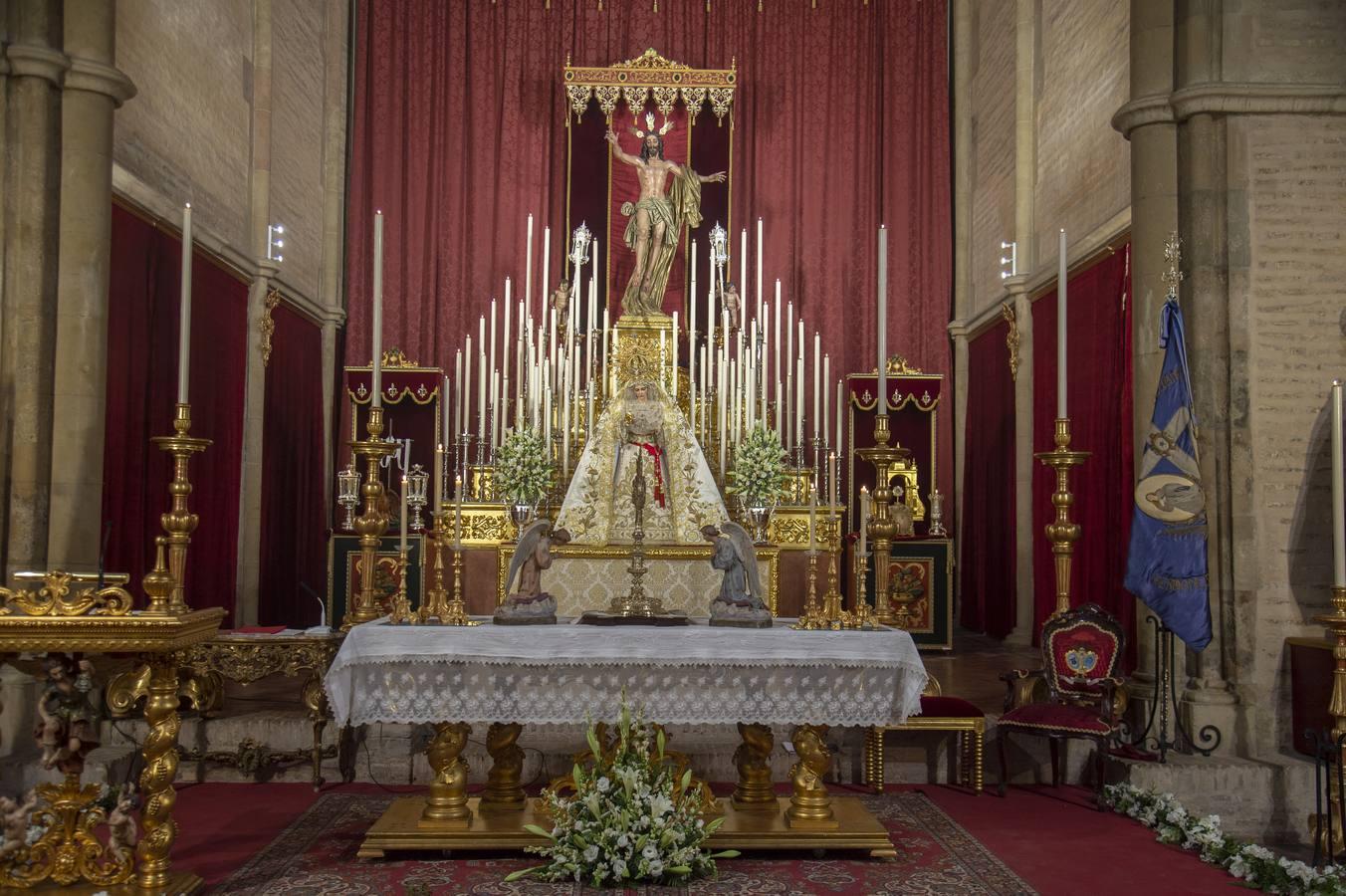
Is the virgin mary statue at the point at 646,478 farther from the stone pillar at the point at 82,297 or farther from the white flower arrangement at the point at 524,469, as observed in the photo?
the stone pillar at the point at 82,297

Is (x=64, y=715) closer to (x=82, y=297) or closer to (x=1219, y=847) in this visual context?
(x=82, y=297)

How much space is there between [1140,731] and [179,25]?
339 inches

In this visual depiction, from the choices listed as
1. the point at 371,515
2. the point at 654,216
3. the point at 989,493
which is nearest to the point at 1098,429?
the point at 989,493

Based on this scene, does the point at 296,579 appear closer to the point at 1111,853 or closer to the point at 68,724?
the point at 68,724

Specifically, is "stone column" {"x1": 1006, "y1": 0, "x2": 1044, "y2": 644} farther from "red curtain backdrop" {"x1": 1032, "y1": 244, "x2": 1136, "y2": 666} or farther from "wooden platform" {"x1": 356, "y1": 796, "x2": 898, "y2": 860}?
"wooden platform" {"x1": 356, "y1": 796, "x2": 898, "y2": 860}

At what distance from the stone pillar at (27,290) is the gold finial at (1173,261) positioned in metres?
6.47

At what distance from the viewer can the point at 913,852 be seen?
5.40 meters

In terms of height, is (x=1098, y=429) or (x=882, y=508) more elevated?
(x=1098, y=429)

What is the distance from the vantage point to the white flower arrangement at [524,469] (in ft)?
29.2

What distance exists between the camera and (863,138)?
44.0 ft

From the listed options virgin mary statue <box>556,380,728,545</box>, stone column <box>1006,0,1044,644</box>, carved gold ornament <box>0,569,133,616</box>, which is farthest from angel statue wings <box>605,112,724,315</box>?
carved gold ornament <box>0,569,133,616</box>

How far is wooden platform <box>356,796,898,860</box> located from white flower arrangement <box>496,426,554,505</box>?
378 centimetres

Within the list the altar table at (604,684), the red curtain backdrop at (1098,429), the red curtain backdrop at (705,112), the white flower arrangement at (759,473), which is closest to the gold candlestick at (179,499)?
the altar table at (604,684)

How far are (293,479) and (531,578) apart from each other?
6.84m
